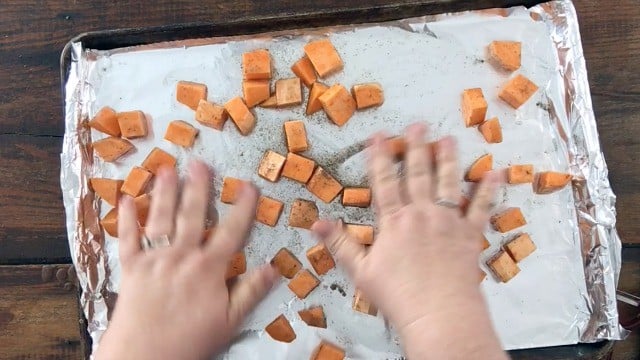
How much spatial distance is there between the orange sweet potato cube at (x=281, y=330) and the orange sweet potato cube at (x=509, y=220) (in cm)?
63

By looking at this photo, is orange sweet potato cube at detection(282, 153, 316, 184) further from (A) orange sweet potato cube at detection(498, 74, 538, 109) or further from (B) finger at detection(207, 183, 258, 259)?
(A) orange sweet potato cube at detection(498, 74, 538, 109)

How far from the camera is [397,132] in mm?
1721

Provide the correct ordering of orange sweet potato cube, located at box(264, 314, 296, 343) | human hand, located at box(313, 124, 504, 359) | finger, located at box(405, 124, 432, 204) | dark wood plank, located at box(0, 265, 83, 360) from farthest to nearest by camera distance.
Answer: dark wood plank, located at box(0, 265, 83, 360) < orange sweet potato cube, located at box(264, 314, 296, 343) < finger, located at box(405, 124, 432, 204) < human hand, located at box(313, 124, 504, 359)

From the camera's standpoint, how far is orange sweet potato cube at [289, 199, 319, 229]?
168cm

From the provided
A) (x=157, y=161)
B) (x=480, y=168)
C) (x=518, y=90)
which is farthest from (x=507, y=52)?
(x=157, y=161)

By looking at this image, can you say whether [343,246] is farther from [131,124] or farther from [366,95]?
[131,124]

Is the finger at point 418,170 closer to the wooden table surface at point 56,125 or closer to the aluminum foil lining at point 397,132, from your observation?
the aluminum foil lining at point 397,132

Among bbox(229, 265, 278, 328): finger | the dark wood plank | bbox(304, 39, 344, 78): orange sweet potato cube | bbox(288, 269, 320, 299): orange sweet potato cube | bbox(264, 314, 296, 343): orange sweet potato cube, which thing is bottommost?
the dark wood plank

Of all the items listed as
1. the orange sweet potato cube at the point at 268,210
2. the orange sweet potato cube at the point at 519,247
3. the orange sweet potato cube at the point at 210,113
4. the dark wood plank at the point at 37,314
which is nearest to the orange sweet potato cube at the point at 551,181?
the orange sweet potato cube at the point at 519,247

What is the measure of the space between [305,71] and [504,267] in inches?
30.0

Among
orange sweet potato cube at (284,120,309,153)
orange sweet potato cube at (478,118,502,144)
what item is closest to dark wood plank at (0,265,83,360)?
orange sweet potato cube at (284,120,309,153)

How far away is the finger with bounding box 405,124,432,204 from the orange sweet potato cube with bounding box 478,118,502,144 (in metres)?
0.30

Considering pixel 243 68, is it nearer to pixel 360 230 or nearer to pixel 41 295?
pixel 360 230

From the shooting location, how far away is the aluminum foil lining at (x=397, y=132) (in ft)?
5.49
